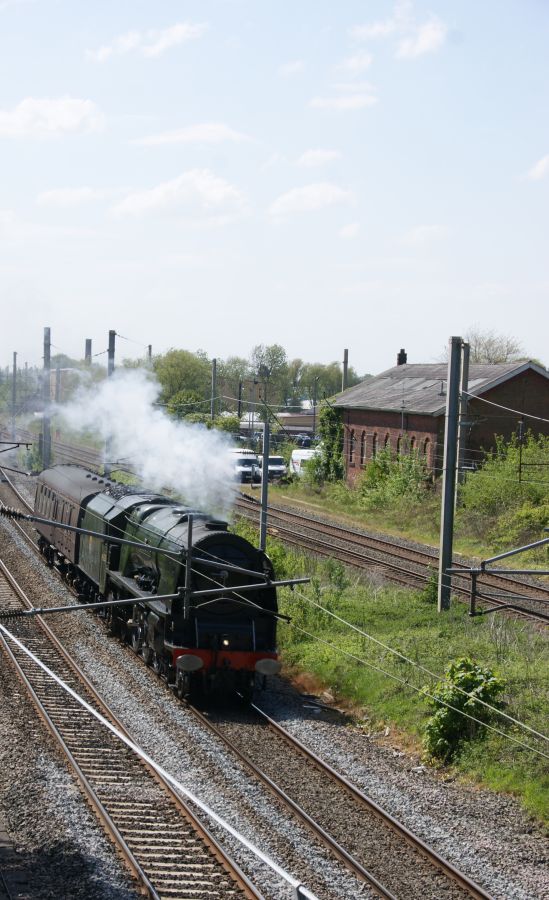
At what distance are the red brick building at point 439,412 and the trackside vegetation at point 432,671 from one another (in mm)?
19067

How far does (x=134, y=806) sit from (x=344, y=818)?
278cm

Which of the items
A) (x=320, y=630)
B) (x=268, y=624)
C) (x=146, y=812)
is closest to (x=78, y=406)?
(x=320, y=630)

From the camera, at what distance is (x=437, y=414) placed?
43.8 m

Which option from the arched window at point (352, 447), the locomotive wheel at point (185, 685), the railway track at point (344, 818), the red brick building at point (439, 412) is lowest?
the railway track at point (344, 818)

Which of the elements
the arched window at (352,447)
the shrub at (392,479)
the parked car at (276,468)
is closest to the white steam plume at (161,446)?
the shrub at (392,479)

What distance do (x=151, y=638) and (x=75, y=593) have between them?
931cm

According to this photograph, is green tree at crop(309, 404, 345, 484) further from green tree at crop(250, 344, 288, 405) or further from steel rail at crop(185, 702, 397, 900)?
green tree at crop(250, 344, 288, 405)

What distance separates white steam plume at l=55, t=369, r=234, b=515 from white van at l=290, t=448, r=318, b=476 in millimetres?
18100

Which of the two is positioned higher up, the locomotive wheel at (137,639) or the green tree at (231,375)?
the green tree at (231,375)

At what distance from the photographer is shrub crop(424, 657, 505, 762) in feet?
49.9

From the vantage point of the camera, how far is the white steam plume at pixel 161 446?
96.0ft

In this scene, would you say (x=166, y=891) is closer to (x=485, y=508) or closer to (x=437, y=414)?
(x=485, y=508)

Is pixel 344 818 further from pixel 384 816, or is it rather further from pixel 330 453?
pixel 330 453

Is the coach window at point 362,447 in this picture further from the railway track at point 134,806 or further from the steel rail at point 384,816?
the steel rail at point 384,816
